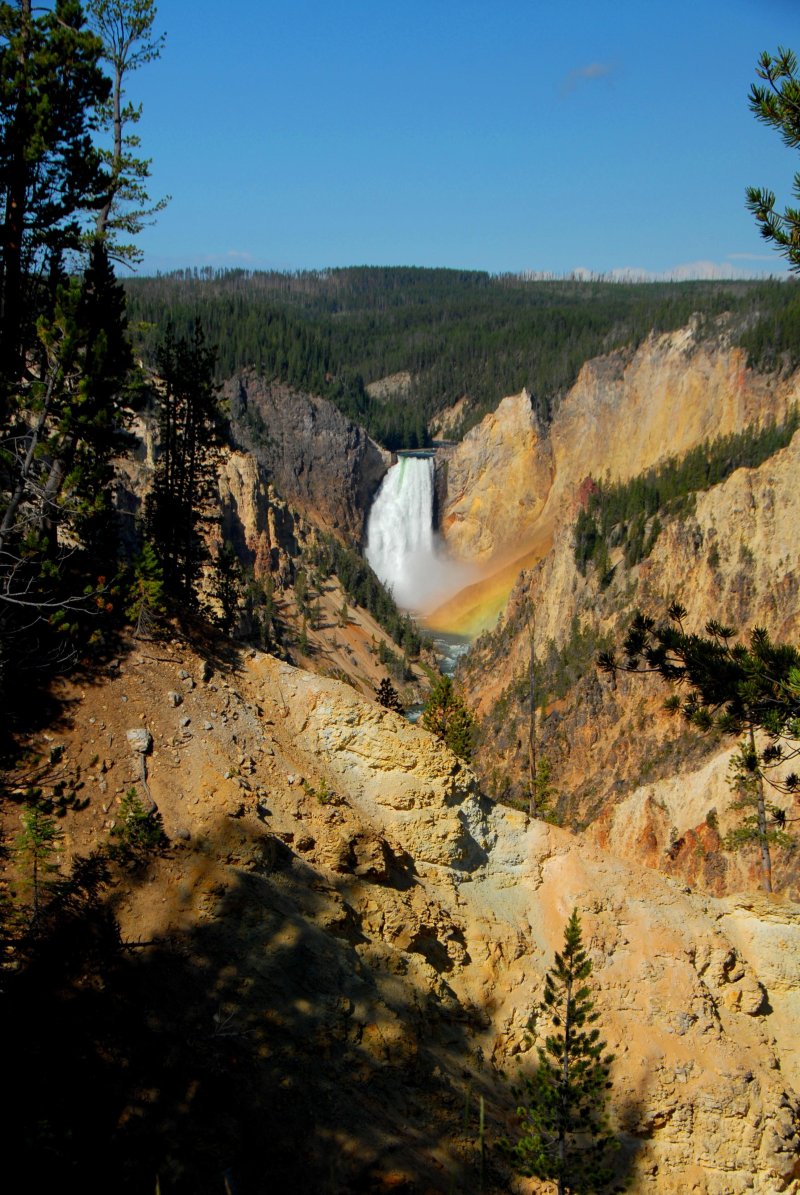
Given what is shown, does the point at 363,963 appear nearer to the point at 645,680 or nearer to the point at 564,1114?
the point at 564,1114

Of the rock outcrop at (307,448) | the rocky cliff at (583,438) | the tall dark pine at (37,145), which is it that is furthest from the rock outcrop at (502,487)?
the tall dark pine at (37,145)

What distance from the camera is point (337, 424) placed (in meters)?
100

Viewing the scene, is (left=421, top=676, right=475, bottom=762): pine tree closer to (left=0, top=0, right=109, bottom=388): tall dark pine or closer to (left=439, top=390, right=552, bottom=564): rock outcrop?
(left=0, top=0, right=109, bottom=388): tall dark pine

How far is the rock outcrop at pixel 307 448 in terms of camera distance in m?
97.6

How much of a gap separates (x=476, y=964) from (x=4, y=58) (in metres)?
17.8

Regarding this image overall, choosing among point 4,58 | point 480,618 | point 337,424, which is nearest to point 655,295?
point 337,424

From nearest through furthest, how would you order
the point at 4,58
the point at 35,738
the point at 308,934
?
the point at 308,934 → the point at 35,738 → the point at 4,58

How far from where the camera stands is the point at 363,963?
35.9 feet

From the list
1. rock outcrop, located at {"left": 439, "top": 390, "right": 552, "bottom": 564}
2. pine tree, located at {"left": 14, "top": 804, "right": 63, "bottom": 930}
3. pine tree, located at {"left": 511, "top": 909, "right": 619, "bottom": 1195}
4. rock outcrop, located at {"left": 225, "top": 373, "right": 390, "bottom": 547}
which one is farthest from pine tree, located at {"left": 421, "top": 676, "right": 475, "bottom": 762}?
rock outcrop, located at {"left": 225, "top": 373, "right": 390, "bottom": 547}

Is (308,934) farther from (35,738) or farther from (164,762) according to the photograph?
(35,738)

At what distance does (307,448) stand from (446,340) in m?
62.8

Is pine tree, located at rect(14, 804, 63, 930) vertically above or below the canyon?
above

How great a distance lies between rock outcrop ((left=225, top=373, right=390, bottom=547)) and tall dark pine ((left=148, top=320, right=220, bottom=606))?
7107cm

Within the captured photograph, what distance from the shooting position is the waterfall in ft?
317
